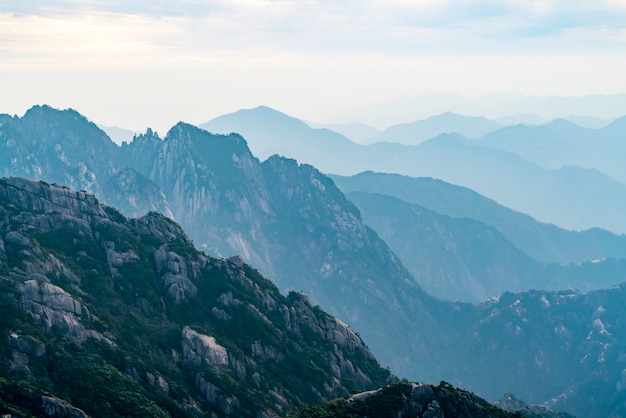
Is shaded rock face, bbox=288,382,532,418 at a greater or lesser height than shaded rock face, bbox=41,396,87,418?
greater

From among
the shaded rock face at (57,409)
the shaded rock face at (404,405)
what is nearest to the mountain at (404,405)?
the shaded rock face at (404,405)

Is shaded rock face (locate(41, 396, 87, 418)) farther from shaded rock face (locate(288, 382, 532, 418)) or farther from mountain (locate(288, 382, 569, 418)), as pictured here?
shaded rock face (locate(288, 382, 532, 418))

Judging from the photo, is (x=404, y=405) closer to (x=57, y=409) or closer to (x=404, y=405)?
(x=404, y=405)

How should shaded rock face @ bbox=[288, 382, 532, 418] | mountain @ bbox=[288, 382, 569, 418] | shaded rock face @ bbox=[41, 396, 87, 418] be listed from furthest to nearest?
shaded rock face @ bbox=[288, 382, 532, 418] < mountain @ bbox=[288, 382, 569, 418] < shaded rock face @ bbox=[41, 396, 87, 418]

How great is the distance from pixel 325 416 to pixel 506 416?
48449 mm

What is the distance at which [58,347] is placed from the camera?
19100 centimetres

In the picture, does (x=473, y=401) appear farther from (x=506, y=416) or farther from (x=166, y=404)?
(x=166, y=404)

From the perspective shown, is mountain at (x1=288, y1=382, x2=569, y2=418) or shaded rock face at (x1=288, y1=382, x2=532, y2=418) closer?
mountain at (x1=288, y1=382, x2=569, y2=418)

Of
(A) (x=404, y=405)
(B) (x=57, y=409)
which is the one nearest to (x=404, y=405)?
(A) (x=404, y=405)

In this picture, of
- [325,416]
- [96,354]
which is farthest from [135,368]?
[325,416]

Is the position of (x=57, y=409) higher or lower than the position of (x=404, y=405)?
lower

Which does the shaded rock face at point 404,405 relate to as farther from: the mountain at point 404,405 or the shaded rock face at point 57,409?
the shaded rock face at point 57,409

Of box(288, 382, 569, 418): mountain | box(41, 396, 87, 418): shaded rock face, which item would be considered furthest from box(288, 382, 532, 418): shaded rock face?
box(41, 396, 87, 418): shaded rock face

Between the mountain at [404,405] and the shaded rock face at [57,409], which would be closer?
the shaded rock face at [57,409]
